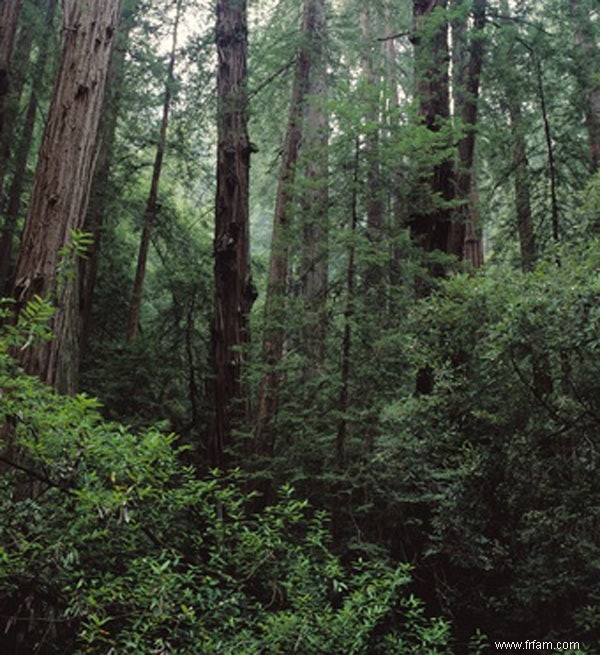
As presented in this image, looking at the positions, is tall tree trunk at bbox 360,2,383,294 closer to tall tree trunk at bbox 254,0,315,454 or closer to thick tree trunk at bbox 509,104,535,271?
tall tree trunk at bbox 254,0,315,454

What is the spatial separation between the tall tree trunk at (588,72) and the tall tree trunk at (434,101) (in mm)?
2441

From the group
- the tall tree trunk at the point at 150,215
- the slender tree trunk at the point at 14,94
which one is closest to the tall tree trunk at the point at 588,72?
the tall tree trunk at the point at 150,215

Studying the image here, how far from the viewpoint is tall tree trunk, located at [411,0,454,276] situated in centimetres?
694

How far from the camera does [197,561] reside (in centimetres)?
389

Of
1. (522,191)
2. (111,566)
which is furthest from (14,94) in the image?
(111,566)

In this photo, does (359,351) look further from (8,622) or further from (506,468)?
(8,622)

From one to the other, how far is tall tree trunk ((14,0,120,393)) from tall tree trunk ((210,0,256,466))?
7.83 ft

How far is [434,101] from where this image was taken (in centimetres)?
746

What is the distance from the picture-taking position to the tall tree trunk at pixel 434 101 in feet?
22.8

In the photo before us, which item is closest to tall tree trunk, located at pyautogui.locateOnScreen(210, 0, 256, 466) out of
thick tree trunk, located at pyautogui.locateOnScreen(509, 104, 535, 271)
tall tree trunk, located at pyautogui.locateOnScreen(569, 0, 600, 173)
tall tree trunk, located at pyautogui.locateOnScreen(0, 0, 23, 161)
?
tall tree trunk, located at pyautogui.locateOnScreen(0, 0, 23, 161)

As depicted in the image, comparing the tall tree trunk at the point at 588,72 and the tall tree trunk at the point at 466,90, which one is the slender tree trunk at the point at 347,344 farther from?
the tall tree trunk at the point at 588,72

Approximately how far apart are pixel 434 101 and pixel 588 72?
3.34 meters

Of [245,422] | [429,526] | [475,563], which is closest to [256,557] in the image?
[475,563]

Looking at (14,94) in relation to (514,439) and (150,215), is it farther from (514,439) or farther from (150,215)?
(514,439)
